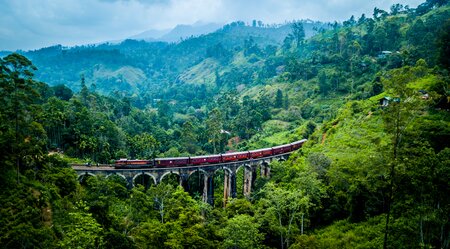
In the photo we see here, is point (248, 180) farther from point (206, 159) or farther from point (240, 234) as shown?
point (240, 234)

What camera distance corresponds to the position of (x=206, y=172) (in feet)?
159

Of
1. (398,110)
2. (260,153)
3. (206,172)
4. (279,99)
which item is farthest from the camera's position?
(279,99)

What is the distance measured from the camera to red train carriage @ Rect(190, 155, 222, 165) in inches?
1893

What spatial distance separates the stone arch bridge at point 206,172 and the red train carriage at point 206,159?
0.67 meters

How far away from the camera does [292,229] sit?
28.3 m

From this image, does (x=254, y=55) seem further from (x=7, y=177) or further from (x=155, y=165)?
(x=7, y=177)

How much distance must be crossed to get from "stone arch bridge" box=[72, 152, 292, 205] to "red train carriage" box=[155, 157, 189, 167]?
0.56 metres

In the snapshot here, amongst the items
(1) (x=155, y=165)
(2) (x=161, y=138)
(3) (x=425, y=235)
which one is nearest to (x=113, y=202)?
(1) (x=155, y=165)

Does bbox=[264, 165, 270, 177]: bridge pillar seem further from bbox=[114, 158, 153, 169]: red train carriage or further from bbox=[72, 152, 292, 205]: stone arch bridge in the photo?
bbox=[114, 158, 153, 169]: red train carriage

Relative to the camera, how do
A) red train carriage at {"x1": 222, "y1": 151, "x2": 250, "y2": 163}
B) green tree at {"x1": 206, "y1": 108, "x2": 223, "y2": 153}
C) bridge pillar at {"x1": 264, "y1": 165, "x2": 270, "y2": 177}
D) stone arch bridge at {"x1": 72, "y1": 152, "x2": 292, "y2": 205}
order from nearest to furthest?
stone arch bridge at {"x1": 72, "y1": 152, "x2": 292, "y2": 205}, red train carriage at {"x1": 222, "y1": 151, "x2": 250, "y2": 163}, bridge pillar at {"x1": 264, "y1": 165, "x2": 270, "y2": 177}, green tree at {"x1": 206, "y1": 108, "x2": 223, "y2": 153}

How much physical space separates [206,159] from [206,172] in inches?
70.1

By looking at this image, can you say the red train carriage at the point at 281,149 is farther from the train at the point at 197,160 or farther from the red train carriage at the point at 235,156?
the red train carriage at the point at 235,156

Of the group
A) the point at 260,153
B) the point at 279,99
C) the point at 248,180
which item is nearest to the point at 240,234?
the point at 248,180

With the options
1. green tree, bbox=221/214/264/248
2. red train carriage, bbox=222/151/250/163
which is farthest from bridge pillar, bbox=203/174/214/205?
green tree, bbox=221/214/264/248
